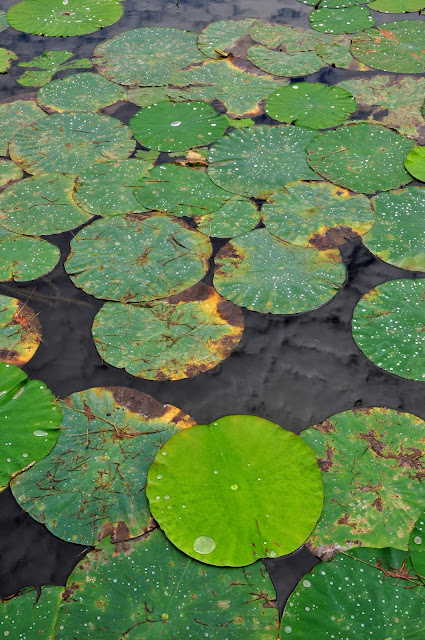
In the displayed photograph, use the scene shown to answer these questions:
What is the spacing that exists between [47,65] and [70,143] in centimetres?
154

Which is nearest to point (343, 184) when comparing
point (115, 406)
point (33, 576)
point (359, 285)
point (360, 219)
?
point (360, 219)

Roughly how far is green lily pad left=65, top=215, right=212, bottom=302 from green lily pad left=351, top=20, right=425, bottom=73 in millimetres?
2896

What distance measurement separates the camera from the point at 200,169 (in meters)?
4.44

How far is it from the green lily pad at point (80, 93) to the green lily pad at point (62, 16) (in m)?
1.03

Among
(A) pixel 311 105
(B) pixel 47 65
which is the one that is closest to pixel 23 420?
(A) pixel 311 105

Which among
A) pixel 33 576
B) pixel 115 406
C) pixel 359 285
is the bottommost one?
pixel 33 576

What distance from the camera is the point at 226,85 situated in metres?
5.26

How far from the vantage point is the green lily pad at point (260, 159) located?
4.29 meters

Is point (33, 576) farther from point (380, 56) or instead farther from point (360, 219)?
point (380, 56)

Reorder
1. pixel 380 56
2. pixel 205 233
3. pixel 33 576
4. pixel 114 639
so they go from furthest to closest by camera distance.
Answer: pixel 380 56 → pixel 205 233 → pixel 33 576 → pixel 114 639

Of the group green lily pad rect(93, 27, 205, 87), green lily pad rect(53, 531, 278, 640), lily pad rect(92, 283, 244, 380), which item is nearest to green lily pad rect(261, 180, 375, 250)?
lily pad rect(92, 283, 244, 380)

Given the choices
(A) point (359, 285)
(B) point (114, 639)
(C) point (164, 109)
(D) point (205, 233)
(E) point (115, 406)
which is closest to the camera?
(B) point (114, 639)

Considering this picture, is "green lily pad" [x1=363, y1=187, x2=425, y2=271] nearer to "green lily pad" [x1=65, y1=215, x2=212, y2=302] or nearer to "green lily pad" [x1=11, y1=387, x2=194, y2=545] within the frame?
"green lily pad" [x1=65, y1=215, x2=212, y2=302]

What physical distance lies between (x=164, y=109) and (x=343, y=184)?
1.83m
